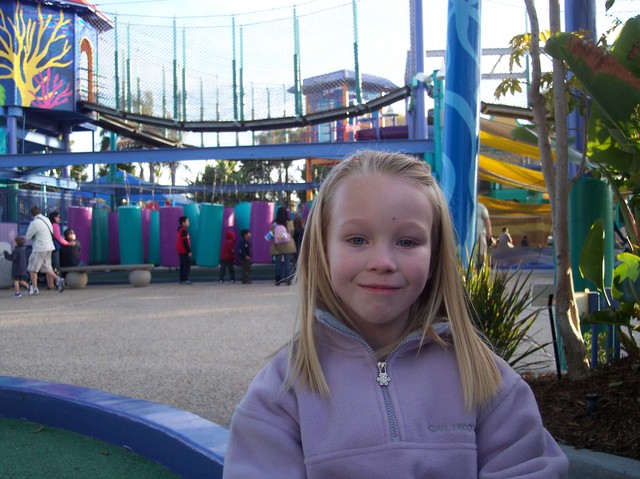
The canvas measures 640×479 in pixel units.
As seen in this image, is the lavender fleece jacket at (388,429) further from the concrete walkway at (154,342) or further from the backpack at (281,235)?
the backpack at (281,235)

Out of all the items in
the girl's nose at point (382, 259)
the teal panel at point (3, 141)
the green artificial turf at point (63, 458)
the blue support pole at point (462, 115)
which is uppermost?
the teal panel at point (3, 141)

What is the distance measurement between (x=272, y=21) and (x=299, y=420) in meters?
19.3

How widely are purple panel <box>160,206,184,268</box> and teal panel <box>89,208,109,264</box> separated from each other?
1738 mm

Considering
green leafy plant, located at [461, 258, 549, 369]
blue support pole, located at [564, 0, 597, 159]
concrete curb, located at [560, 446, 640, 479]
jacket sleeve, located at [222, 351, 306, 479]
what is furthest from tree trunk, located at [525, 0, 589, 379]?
jacket sleeve, located at [222, 351, 306, 479]

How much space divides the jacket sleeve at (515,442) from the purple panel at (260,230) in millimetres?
15710

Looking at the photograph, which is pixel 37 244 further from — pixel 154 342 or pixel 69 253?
pixel 154 342

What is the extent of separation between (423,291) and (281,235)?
13.1 m

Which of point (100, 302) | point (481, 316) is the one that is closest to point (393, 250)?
point (481, 316)

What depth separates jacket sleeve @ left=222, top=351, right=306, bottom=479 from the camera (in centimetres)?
170

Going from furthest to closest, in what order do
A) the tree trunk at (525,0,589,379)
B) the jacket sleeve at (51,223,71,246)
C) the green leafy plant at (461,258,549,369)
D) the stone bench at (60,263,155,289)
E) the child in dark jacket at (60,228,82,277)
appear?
the child in dark jacket at (60,228,82,277) → the stone bench at (60,263,155,289) → the jacket sleeve at (51,223,71,246) → the green leafy plant at (461,258,549,369) → the tree trunk at (525,0,589,379)

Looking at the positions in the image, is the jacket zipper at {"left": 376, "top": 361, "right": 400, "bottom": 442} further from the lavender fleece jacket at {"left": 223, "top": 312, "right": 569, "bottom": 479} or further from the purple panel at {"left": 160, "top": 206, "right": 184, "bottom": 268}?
the purple panel at {"left": 160, "top": 206, "right": 184, "bottom": 268}

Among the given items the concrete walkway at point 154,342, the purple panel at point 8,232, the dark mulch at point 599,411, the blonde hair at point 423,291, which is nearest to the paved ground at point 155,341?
the concrete walkway at point 154,342

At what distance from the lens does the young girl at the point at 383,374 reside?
1.70m

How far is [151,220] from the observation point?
59.7ft
